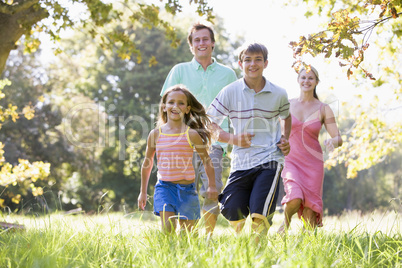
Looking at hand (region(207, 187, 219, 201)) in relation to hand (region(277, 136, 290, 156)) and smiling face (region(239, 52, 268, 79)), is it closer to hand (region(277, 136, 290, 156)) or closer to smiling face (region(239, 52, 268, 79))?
hand (region(277, 136, 290, 156))

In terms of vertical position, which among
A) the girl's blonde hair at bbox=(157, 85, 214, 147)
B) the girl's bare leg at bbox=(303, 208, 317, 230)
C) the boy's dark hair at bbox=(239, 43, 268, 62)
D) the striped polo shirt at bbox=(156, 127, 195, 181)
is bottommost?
the girl's bare leg at bbox=(303, 208, 317, 230)

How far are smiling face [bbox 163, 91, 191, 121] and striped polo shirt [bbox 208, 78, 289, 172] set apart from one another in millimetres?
278

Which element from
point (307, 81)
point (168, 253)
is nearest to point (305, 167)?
point (307, 81)

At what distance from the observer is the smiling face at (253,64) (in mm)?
4660

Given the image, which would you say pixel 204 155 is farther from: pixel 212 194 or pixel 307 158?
pixel 307 158

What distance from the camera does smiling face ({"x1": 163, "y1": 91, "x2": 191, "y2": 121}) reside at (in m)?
4.78

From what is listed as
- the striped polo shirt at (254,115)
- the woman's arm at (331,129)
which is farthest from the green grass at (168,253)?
the woman's arm at (331,129)

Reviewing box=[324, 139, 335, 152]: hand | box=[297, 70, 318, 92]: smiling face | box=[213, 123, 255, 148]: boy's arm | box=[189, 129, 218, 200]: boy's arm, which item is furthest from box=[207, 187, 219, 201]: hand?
box=[297, 70, 318, 92]: smiling face

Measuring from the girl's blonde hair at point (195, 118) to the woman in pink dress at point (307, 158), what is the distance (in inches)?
47.8

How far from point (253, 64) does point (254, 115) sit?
0.50 metres

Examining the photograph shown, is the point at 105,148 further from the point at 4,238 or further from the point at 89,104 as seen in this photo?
the point at 4,238

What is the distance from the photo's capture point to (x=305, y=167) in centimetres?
562

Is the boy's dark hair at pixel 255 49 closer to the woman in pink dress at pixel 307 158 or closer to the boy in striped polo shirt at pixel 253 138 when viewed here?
the boy in striped polo shirt at pixel 253 138

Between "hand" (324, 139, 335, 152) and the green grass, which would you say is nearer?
the green grass
